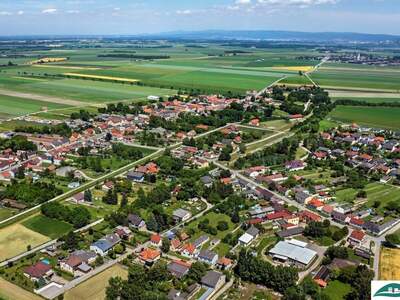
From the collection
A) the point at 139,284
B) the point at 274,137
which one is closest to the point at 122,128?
the point at 274,137

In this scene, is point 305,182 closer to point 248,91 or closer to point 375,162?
point 375,162

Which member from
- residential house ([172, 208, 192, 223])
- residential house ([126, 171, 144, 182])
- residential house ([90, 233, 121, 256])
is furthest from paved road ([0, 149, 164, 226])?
residential house ([172, 208, 192, 223])

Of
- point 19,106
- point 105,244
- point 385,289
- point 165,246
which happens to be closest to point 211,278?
point 165,246

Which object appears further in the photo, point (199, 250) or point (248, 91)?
point (248, 91)

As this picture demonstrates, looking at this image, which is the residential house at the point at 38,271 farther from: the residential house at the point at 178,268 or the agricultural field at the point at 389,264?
the agricultural field at the point at 389,264

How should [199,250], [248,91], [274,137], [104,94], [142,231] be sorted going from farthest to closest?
[248,91] < [104,94] < [274,137] < [142,231] < [199,250]

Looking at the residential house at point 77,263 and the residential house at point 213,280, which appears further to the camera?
the residential house at point 77,263

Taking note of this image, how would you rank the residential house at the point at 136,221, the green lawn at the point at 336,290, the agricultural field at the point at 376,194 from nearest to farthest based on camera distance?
the green lawn at the point at 336,290 < the residential house at the point at 136,221 < the agricultural field at the point at 376,194

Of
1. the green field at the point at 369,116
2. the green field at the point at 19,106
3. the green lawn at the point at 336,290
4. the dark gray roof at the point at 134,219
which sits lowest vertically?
the green lawn at the point at 336,290

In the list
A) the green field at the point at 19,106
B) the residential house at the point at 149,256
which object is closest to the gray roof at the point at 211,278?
the residential house at the point at 149,256
